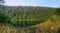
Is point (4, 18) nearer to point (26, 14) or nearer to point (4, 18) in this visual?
point (4, 18)

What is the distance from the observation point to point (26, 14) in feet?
7.27

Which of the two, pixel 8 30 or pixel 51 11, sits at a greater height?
pixel 51 11

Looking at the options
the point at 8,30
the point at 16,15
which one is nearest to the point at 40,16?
the point at 16,15

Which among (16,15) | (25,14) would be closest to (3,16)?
(16,15)

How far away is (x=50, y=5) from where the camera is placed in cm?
223

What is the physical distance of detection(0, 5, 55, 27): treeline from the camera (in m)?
2.19

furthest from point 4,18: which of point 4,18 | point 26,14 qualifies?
point 26,14

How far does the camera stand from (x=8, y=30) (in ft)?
7.43

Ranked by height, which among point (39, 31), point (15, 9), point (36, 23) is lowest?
point (39, 31)

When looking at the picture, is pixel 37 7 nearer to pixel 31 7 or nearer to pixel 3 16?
pixel 31 7

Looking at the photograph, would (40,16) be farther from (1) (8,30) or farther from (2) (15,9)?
(1) (8,30)

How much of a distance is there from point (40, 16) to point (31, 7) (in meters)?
0.21

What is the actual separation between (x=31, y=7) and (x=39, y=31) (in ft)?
1.41

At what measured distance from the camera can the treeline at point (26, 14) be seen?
2189 mm
